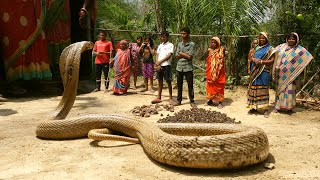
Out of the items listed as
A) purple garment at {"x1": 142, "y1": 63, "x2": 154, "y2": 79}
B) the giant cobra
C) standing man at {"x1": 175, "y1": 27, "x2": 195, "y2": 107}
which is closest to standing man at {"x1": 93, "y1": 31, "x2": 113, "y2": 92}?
purple garment at {"x1": 142, "y1": 63, "x2": 154, "y2": 79}

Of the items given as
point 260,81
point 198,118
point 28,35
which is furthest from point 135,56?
point 198,118

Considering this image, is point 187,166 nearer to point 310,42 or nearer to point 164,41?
point 164,41

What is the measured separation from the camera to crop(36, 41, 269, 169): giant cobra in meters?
3.57

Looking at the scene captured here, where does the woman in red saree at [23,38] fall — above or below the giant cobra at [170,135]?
above

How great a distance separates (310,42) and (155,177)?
7238 mm

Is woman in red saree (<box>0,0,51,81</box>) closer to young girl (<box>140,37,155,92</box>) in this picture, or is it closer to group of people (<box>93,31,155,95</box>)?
group of people (<box>93,31,155,95</box>)

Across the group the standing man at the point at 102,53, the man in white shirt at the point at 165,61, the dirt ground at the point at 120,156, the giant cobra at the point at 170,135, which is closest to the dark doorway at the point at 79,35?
the standing man at the point at 102,53

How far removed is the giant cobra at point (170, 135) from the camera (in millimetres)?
3566

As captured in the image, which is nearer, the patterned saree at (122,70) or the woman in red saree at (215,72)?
the woman in red saree at (215,72)

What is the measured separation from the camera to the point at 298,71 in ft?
24.3

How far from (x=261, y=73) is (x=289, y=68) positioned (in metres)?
0.70

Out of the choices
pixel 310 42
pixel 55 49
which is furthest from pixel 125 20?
pixel 310 42

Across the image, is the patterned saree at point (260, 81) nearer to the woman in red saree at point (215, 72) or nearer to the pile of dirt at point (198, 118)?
the woman in red saree at point (215, 72)

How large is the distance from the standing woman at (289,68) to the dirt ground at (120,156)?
1.03 feet
